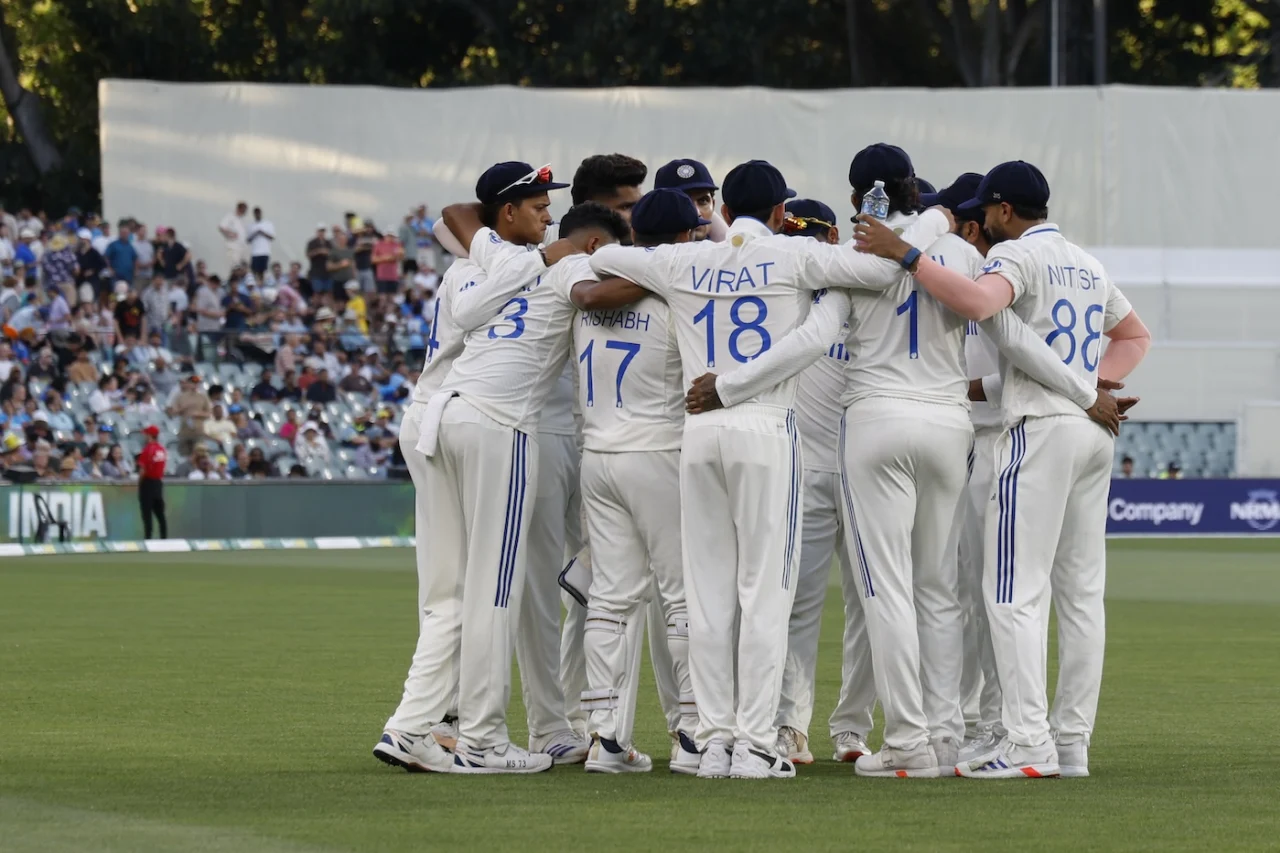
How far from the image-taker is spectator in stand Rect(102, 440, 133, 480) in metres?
29.1

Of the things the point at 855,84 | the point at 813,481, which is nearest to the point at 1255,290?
the point at 855,84

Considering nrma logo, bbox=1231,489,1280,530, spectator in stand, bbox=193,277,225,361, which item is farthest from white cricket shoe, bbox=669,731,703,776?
nrma logo, bbox=1231,489,1280,530

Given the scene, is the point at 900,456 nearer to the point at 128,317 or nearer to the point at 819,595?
the point at 819,595

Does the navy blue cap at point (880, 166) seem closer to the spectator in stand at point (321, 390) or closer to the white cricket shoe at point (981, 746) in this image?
the white cricket shoe at point (981, 746)

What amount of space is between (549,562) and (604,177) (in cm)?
169

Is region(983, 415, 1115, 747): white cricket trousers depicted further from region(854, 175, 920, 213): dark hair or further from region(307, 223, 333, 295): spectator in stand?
region(307, 223, 333, 295): spectator in stand

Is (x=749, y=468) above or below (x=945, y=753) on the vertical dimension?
above

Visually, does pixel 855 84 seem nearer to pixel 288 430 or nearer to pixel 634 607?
pixel 288 430

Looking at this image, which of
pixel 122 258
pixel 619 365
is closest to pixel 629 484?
pixel 619 365

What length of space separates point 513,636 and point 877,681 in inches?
59.4

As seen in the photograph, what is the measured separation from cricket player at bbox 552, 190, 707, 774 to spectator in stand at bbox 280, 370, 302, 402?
23.1m

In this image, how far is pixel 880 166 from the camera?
8602 millimetres

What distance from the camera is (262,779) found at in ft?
27.5

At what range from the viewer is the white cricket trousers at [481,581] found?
8664mm
